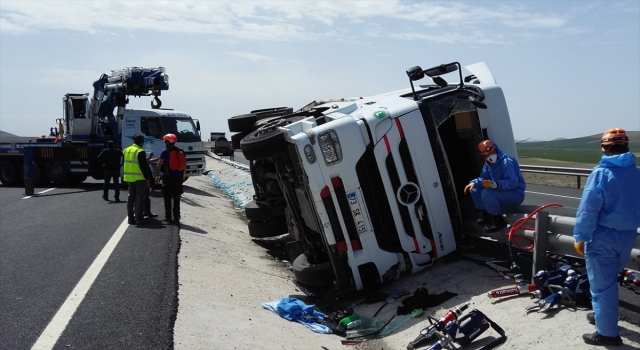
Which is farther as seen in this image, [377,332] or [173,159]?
[173,159]

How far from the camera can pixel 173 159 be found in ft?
36.8

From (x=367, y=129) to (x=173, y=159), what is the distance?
5.31 meters

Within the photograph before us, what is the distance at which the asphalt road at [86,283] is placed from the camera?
502cm

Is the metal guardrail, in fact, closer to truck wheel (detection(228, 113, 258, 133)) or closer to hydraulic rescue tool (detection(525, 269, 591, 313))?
truck wheel (detection(228, 113, 258, 133))

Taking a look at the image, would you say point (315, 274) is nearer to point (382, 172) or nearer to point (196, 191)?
point (382, 172)

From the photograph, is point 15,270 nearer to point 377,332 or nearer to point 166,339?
point 166,339

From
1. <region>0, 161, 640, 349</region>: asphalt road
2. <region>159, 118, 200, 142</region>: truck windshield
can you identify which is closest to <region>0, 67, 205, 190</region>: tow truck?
<region>159, 118, 200, 142</region>: truck windshield

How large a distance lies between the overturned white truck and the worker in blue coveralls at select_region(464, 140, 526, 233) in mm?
472

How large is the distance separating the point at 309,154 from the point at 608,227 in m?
3.25

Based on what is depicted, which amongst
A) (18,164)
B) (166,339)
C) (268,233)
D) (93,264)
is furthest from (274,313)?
(18,164)

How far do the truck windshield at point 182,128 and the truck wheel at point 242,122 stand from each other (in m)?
10.2

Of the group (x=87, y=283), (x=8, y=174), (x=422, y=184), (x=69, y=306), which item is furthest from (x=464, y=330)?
(x=8, y=174)

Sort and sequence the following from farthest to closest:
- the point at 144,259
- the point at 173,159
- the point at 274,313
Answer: the point at 173,159
the point at 144,259
the point at 274,313

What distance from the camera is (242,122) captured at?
382 inches
